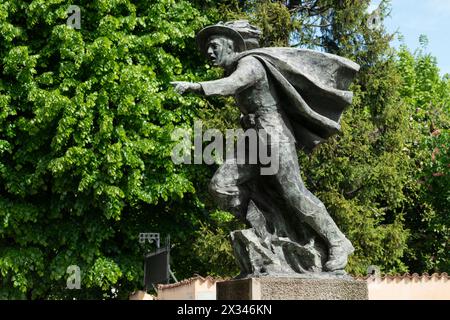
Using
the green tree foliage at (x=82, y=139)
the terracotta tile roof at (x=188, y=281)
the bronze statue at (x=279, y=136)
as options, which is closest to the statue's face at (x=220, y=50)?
the bronze statue at (x=279, y=136)

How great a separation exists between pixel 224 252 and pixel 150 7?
19.0 ft

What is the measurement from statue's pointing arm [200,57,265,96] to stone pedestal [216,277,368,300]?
5.82 feet

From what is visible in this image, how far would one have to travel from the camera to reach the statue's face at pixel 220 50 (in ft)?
27.1

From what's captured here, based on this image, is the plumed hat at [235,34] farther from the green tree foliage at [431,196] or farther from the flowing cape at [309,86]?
the green tree foliage at [431,196]

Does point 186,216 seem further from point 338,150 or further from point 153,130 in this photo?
point 338,150

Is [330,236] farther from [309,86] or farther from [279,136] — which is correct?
[309,86]

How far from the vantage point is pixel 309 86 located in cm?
812

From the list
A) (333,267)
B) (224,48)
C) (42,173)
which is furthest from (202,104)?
(333,267)

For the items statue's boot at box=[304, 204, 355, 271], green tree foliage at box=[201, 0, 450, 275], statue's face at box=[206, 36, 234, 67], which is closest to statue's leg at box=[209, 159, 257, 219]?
statue's boot at box=[304, 204, 355, 271]

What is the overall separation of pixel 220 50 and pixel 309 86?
0.98 metres

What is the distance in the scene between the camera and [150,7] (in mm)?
17578

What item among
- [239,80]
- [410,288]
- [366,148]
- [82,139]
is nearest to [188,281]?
[82,139]

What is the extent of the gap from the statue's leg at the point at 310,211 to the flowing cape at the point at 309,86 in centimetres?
48

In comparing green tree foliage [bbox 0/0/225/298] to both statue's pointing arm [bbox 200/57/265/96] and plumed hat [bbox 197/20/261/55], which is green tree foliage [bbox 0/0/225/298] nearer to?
plumed hat [bbox 197/20/261/55]
